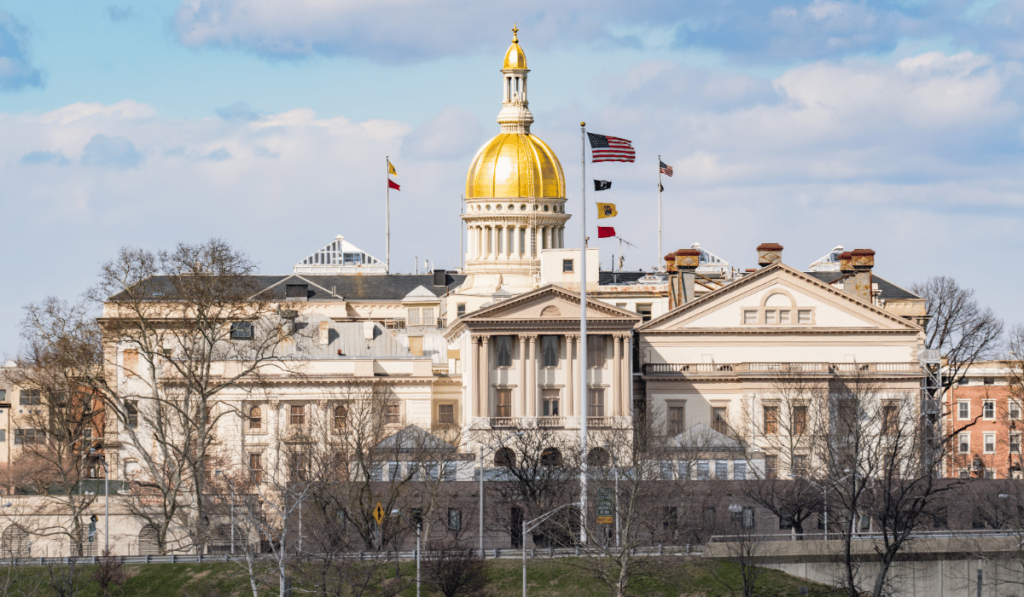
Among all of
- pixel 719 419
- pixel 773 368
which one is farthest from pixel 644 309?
pixel 773 368

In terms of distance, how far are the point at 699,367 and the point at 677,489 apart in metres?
26.0

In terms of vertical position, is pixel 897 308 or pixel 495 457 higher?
pixel 897 308

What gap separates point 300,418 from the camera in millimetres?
124188

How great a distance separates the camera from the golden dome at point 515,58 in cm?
16125

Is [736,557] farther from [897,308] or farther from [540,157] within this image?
[540,157]

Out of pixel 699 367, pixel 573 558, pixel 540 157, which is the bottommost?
pixel 573 558

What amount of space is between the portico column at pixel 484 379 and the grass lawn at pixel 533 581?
102 ft

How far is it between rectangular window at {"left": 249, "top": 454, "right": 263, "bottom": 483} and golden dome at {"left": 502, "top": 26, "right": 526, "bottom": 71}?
50542 mm

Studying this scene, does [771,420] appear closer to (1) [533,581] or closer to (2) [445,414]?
(2) [445,414]

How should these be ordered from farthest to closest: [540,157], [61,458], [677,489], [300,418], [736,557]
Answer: [540,157], [300,418], [61,458], [677,489], [736,557]

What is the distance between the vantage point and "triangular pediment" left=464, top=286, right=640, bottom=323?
122m

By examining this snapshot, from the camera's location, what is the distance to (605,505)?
9306cm

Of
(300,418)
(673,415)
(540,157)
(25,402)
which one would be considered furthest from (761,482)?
(25,402)

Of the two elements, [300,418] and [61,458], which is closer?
[61,458]
